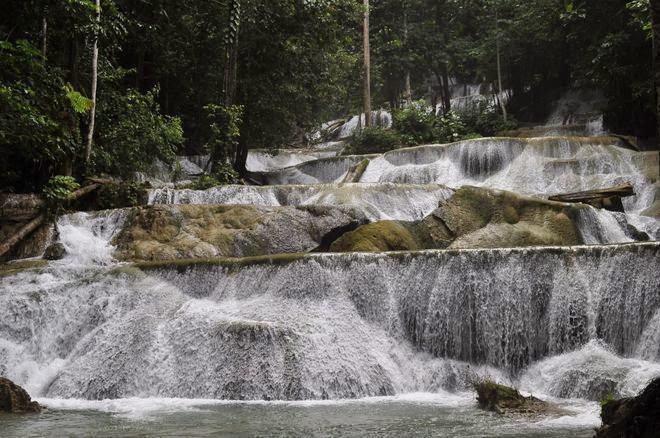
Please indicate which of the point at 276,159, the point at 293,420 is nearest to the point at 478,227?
the point at 293,420

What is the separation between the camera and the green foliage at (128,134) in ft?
52.4

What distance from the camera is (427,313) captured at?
9.82 meters

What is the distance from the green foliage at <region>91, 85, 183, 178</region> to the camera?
52.4 feet

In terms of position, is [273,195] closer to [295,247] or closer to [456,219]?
[295,247]

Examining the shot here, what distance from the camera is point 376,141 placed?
1070 inches

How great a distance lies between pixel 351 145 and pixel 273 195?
1274cm

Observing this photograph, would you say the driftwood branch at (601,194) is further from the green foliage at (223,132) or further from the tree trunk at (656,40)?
the tree trunk at (656,40)

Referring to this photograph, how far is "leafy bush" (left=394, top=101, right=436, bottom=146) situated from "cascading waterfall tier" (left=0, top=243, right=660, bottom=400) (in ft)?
57.5

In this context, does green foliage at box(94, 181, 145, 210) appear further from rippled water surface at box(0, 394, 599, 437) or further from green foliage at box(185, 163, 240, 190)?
rippled water surface at box(0, 394, 599, 437)

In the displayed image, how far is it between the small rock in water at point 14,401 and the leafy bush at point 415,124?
20.9 m

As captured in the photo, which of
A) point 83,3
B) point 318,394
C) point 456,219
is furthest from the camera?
point 456,219

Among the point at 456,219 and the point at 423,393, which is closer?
the point at 423,393

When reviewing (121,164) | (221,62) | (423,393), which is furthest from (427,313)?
(221,62)

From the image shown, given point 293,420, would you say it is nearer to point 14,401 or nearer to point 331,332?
point 331,332
